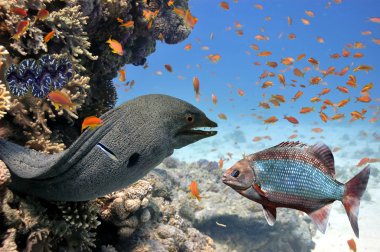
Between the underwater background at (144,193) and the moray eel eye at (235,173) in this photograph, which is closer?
the moray eel eye at (235,173)

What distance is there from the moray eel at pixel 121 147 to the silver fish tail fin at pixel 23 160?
1 centimetres

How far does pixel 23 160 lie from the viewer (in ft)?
8.84

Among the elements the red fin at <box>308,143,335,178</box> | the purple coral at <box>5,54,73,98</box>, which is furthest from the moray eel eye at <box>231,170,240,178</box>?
the purple coral at <box>5,54,73,98</box>

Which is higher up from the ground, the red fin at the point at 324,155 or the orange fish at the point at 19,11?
the orange fish at the point at 19,11

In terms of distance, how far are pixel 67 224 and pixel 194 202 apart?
22.4 feet

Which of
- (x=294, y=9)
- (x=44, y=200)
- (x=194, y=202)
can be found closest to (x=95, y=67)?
(x=44, y=200)

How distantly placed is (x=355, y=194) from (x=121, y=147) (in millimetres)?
1842

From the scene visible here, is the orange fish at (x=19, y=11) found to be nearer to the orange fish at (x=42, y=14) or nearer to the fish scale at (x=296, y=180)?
the orange fish at (x=42, y=14)

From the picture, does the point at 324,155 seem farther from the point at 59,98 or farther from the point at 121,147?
the point at 59,98

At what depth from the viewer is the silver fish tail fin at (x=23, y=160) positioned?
2.56 m

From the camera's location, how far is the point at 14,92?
3.16 metres

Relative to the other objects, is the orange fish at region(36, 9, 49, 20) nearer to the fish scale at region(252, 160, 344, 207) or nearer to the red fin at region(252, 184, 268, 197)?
the fish scale at region(252, 160, 344, 207)

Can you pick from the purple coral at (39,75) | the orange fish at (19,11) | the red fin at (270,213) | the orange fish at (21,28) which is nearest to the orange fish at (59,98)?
the purple coral at (39,75)

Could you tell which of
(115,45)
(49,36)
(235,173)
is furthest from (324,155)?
(115,45)
